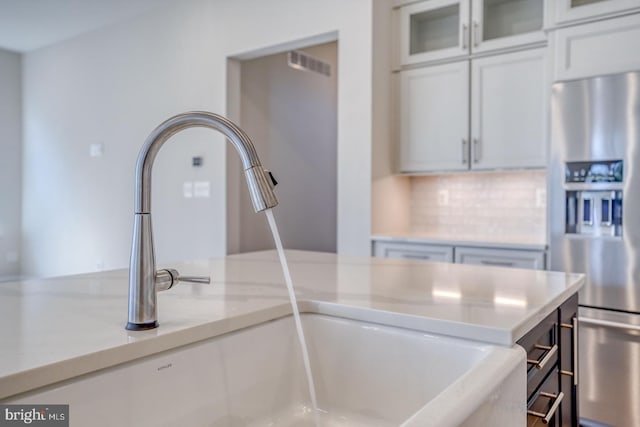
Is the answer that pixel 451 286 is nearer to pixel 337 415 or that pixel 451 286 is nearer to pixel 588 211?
pixel 337 415

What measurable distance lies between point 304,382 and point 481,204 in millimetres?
2701

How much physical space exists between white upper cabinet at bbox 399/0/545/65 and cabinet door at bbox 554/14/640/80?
11.8 inches

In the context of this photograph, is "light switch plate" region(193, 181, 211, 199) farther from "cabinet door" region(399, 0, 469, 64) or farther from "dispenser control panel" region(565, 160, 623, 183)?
"dispenser control panel" region(565, 160, 623, 183)

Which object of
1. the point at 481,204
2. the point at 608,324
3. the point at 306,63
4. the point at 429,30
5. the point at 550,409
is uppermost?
the point at 306,63

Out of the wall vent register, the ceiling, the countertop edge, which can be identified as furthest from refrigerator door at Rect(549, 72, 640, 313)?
the ceiling

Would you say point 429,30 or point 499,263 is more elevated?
point 429,30

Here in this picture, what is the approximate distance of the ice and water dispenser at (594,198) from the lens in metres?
2.42

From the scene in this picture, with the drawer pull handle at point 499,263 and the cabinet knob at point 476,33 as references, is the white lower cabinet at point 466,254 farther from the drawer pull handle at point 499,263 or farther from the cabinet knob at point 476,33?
the cabinet knob at point 476,33

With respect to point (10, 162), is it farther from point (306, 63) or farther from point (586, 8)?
point (586, 8)

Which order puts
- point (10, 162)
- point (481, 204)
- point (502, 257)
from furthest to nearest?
point (10, 162), point (481, 204), point (502, 257)

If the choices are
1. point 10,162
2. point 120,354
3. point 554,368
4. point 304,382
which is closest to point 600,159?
point 554,368

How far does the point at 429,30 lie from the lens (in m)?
3.50

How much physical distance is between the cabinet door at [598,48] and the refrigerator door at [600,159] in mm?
92

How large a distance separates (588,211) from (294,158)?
2862mm
